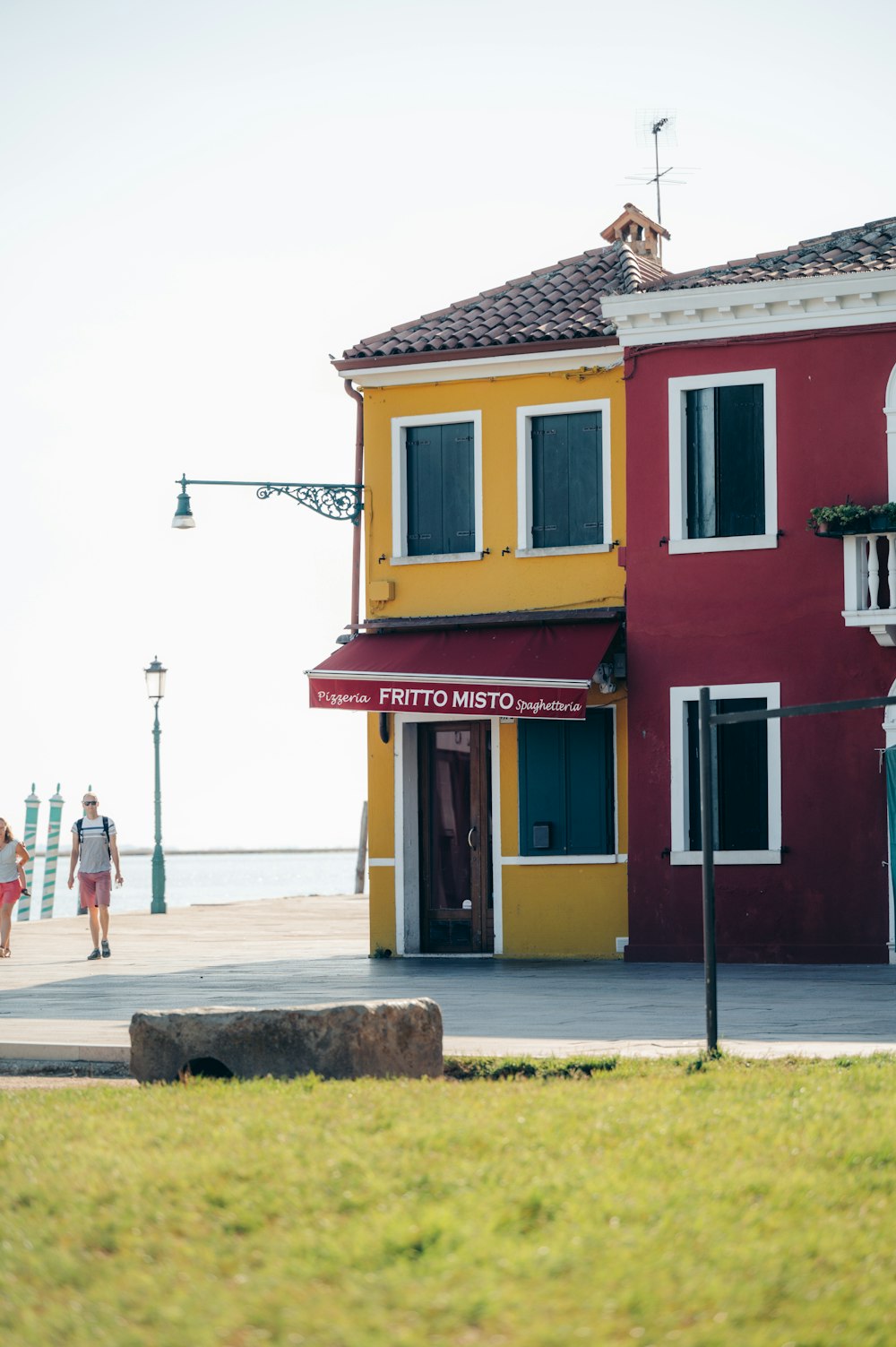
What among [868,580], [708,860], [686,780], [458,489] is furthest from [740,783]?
[708,860]

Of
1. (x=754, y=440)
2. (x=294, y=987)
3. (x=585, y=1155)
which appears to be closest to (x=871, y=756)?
(x=754, y=440)

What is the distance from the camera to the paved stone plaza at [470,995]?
11.7 m

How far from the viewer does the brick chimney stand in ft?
80.9

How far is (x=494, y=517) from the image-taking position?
A: 70.4 feet

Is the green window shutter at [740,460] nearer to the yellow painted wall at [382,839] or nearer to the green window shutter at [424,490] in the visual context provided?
the green window shutter at [424,490]

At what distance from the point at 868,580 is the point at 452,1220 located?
46.3 ft

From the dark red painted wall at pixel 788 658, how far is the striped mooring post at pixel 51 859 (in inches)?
884

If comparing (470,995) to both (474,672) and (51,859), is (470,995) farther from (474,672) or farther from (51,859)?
(51,859)

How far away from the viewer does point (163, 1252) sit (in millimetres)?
5305

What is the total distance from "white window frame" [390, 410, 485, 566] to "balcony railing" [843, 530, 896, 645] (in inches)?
188

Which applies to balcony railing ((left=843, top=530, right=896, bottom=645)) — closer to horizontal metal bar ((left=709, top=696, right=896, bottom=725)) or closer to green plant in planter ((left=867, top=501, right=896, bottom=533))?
green plant in planter ((left=867, top=501, right=896, bottom=533))

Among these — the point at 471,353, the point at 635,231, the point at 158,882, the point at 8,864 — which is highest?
the point at 635,231

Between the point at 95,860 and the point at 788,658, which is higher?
the point at 788,658

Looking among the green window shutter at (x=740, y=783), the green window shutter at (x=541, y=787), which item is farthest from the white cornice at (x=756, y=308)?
the green window shutter at (x=541, y=787)
